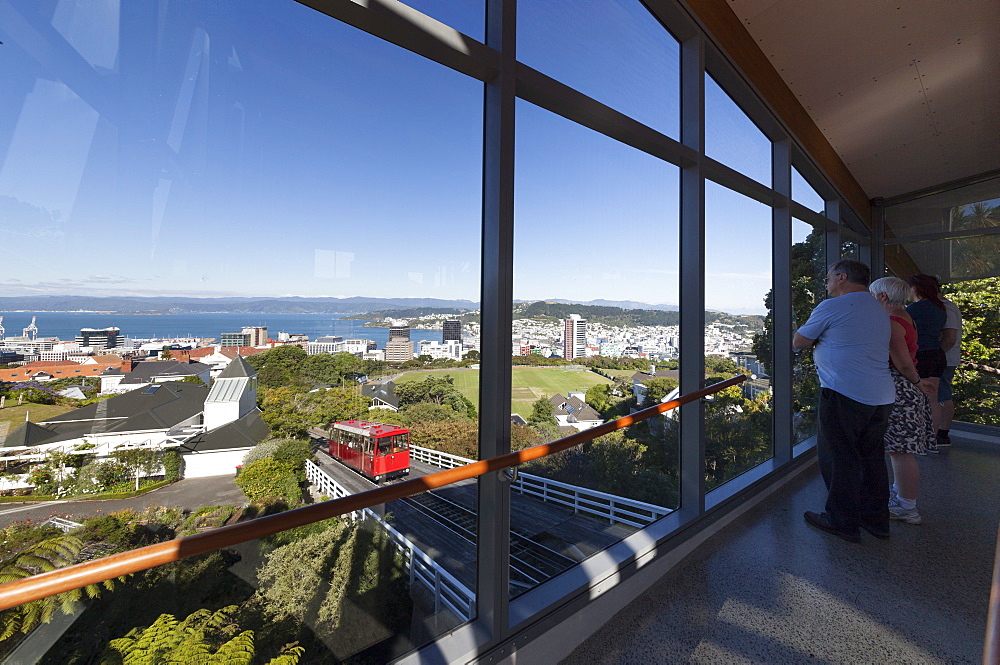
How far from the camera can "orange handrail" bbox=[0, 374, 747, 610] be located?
2.47ft

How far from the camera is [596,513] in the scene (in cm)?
220

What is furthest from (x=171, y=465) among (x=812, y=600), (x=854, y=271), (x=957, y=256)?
(x=957, y=256)

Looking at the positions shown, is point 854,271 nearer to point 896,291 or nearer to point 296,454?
point 896,291

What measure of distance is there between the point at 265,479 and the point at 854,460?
2.94 m

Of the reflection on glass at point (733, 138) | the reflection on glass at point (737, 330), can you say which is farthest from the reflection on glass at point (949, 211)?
the reflection on glass at point (737, 330)

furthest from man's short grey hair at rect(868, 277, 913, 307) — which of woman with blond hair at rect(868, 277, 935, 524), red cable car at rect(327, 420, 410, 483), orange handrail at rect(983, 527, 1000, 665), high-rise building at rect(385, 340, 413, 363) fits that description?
red cable car at rect(327, 420, 410, 483)

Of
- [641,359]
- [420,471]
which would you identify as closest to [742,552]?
[641,359]

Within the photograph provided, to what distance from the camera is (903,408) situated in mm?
2770

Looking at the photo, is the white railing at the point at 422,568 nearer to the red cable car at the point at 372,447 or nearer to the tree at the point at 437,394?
the red cable car at the point at 372,447

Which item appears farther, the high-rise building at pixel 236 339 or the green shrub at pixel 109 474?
the high-rise building at pixel 236 339

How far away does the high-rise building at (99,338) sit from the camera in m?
0.99

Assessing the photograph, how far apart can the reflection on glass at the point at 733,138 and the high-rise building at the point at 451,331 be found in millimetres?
2202

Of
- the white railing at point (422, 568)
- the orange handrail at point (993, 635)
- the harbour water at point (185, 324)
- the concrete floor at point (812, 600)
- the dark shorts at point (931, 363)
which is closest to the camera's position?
the orange handrail at point (993, 635)

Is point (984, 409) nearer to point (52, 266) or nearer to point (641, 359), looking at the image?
point (641, 359)
